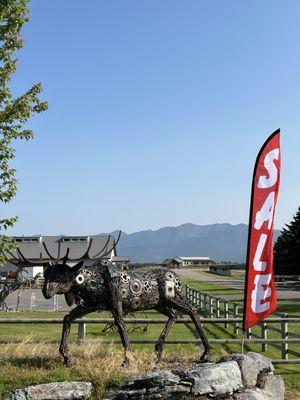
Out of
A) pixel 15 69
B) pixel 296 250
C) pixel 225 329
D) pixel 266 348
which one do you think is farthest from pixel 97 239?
pixel 15 69

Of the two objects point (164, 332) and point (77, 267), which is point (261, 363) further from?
point (77, 267)

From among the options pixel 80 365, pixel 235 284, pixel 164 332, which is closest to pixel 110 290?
pixel 80 365

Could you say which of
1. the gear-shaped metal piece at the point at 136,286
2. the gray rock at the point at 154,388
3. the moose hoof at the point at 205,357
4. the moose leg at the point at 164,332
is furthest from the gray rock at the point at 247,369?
the gear-shaped metal piece at the point at 136,286

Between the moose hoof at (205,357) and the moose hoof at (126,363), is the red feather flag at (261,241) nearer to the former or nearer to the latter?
the moose hoof at (205,357)

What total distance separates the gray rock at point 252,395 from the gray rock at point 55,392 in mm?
2135

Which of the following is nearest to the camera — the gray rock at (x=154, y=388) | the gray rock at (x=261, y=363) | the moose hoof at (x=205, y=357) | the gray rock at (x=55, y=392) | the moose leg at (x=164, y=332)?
the gray rock at (x=154, y=388)

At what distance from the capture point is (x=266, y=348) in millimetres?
14992

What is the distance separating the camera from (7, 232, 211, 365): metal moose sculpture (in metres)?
8.37

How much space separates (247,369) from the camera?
7793mm

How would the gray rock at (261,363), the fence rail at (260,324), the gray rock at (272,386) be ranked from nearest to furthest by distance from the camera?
the gray rock at (272,386)
the gray rock at (261,363)
the fence rail at (260,324)

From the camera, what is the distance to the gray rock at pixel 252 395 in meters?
7.36

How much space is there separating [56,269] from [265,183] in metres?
3.70

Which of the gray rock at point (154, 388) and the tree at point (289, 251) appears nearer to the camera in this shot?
the gray rock at point (154, 388)

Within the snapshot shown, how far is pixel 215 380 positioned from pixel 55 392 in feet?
7.43
